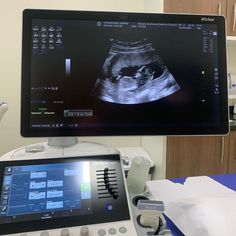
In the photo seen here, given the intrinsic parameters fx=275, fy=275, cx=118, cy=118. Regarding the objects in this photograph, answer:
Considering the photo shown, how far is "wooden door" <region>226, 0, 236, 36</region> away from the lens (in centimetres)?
203

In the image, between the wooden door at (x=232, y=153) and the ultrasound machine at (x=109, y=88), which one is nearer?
the ultrasound machine at (x=109, y=88)

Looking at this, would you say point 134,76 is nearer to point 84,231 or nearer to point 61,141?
point 61,141

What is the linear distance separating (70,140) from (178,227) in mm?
410

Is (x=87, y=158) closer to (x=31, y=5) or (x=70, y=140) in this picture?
(x=70, y=140)

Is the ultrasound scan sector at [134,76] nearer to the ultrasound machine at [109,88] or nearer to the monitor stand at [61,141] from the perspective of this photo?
the ultrasound machine at [109,88]

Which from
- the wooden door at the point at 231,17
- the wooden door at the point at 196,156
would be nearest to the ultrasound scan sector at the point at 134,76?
the wooden door at the point at 196,156

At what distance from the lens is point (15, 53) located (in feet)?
6.93

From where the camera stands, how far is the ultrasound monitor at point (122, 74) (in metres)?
0.75

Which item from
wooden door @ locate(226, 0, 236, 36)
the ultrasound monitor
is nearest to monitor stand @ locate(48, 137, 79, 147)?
the ultrasound monitor

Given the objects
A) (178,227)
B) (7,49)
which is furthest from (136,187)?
(7,49)

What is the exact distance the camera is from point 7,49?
210 cm

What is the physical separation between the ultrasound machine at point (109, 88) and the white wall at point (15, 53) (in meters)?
1.19

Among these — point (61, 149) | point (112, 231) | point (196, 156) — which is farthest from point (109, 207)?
point (196, 156)

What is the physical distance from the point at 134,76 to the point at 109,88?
0.08 meters
